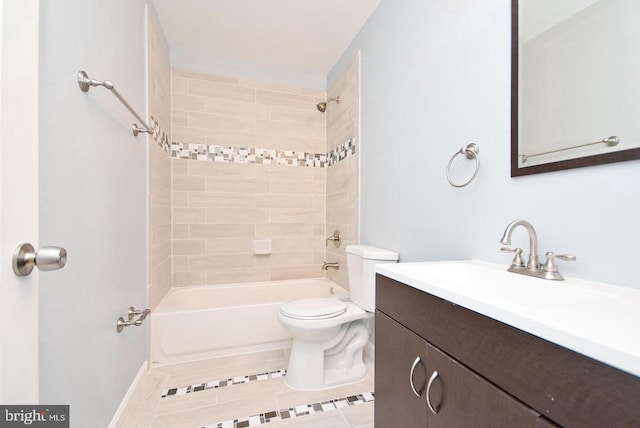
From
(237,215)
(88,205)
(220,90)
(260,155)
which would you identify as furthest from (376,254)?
(220,90)

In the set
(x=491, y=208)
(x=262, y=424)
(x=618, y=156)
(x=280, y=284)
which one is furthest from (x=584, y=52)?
(x=280, y=284)

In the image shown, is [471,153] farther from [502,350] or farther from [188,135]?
[188,135]

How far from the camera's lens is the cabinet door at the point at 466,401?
0.55 meters

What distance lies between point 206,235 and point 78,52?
5.76 ft

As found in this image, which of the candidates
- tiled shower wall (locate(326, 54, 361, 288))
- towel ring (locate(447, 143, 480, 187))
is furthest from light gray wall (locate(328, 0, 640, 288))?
tiled shower wall (locate(326, 54, 361, 288))

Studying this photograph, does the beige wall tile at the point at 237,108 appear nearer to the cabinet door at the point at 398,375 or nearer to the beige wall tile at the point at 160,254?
the beige wall tile at the point at 160,254

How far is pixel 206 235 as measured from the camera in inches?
100

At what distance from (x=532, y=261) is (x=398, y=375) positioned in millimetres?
588

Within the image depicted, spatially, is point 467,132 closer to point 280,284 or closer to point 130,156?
point 130,156

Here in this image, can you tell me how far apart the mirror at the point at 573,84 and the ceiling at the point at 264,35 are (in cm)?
136

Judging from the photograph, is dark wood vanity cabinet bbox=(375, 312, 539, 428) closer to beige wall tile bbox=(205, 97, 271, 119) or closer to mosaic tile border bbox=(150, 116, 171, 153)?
mosaic tile border bbox=(150, 116, 171, 153)

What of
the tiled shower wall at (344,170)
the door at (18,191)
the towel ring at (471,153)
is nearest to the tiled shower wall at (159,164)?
the door at (18,191)

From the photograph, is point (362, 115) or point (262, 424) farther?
point (362, 115)

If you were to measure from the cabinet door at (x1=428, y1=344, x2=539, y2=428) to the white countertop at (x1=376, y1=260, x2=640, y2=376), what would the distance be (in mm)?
164
